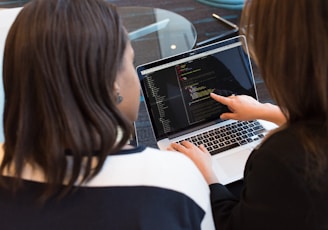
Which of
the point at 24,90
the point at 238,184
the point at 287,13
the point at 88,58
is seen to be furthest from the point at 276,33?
the point at 238,184

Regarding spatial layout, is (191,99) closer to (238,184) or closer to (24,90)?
(238,184)

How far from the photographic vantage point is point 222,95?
4.37 feet

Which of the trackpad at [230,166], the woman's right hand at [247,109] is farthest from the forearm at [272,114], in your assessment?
the trackpad at [230,166]

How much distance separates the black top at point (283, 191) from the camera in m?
0.75

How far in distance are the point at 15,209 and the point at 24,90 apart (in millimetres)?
211

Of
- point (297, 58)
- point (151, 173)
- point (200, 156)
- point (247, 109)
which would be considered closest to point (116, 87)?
point (151, 173)

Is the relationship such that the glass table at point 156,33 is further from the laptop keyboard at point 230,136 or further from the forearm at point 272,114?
the forearm at point 272,114

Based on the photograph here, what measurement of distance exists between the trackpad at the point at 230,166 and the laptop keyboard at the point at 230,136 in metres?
0.03

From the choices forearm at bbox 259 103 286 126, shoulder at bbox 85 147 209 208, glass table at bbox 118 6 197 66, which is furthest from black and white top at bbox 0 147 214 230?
glass table at bbox 118 6 197 66

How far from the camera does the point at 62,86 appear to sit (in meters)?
0.72

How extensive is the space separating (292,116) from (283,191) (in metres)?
0.15

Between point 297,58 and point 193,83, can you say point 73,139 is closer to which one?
point 297,58

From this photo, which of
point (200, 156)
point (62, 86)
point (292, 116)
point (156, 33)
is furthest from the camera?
point (156, 33)

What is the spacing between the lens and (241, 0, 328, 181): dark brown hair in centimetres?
72
